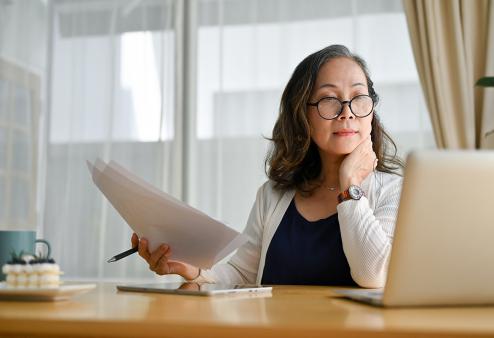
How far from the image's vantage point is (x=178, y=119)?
11.4 feet

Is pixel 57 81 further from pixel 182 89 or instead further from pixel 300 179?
pixel 300 179

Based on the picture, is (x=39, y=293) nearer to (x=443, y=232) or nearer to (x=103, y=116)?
(x=443, y=232)

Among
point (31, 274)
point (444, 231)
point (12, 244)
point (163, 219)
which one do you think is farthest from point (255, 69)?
point (444, 231)

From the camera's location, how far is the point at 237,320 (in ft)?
2.32

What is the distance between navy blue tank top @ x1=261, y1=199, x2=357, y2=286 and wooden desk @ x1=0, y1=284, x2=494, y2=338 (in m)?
0.86

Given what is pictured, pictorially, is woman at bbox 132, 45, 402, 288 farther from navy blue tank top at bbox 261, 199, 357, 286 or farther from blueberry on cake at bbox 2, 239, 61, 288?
blueberry on cake at bbox 2, 239, 61, 288

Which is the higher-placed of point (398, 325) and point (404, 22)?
point (404, 22)

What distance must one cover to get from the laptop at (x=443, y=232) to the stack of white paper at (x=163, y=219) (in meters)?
0.56

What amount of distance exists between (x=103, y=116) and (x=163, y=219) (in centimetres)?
229

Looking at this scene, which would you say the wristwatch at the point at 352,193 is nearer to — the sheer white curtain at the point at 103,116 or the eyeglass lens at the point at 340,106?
the eyeglass lens at the point at 340,106

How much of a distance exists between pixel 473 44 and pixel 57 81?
220 centimetres

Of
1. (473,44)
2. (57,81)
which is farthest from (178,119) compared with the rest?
(473,44)

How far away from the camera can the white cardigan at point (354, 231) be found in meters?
1.56

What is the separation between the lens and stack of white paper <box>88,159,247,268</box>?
1.32 metres
